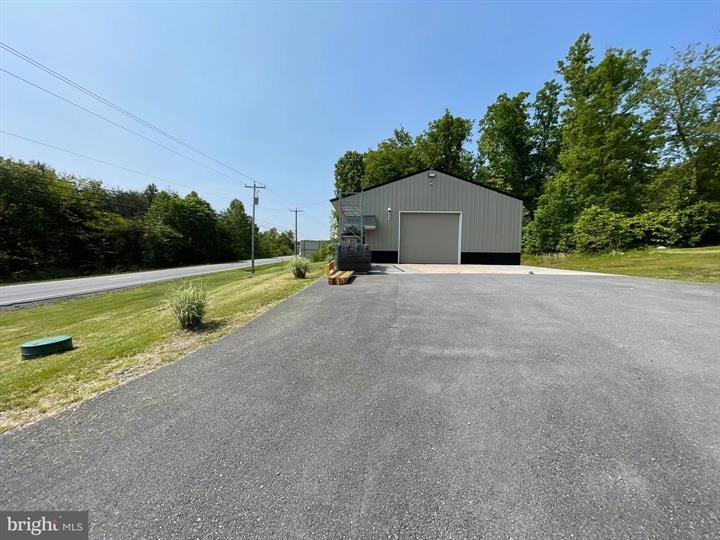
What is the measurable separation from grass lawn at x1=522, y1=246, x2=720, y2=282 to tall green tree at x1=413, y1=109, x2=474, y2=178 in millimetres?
15757

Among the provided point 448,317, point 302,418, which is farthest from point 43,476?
Answer: point 448,317

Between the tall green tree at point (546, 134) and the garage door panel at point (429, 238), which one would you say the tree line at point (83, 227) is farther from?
the tall green tree at point (546, 134)

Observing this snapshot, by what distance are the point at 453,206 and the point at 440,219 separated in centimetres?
98

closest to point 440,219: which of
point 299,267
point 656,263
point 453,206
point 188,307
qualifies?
point 453,206

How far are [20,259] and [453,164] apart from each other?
3609 cm

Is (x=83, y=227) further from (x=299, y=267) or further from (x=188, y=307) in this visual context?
(x=188, y=307)

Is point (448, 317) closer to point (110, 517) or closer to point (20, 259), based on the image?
point (110, 517)

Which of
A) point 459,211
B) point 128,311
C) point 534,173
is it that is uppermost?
point 534,173

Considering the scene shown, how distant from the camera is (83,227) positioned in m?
23.3

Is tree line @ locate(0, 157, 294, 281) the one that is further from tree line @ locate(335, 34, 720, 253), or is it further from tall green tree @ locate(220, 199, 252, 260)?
tree line @ locate(335, 34, 720, 253)

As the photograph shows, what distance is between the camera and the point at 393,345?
3.72 meters

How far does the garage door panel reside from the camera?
1575 centimetres

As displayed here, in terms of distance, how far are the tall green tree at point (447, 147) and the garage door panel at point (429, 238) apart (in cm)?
1585

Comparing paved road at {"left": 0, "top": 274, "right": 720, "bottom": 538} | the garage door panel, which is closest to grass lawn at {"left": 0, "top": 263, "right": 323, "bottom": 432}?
paved road at {"left": 0, "top": 274, "right": 720, "bottom": 538}
